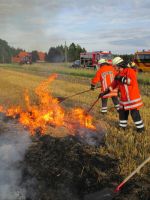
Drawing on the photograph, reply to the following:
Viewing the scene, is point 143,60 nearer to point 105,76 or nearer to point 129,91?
point 105,76

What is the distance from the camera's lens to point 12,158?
600 cm

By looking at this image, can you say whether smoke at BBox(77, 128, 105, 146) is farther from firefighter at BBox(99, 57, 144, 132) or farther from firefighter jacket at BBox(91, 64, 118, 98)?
firefighter jacket at BBox(91, 64, 118, 98)

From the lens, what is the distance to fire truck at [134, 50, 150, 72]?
27906 mm

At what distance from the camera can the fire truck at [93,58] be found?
34.9m

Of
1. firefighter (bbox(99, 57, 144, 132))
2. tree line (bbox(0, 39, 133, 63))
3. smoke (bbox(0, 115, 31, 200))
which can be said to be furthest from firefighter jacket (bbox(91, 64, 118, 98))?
tree line (bbox(0, 39, 133, 63))

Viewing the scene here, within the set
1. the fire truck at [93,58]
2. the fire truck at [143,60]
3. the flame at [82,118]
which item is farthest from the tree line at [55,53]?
the flame at [82,118]

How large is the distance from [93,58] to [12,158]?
30.7 metres

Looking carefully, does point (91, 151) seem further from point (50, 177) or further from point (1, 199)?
point (1, 199)

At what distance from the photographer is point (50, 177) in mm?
5270

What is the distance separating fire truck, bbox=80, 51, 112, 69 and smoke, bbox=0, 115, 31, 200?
26753 mm

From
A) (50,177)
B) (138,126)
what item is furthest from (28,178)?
(138,126)

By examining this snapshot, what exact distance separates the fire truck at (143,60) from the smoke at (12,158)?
21.3 meters

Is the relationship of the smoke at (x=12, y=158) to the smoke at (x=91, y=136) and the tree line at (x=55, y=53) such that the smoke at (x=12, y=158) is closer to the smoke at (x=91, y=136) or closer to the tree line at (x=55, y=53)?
the smoke at (x=91, y=136)

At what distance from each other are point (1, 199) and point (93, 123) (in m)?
4.17
